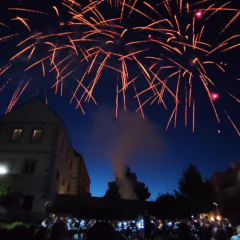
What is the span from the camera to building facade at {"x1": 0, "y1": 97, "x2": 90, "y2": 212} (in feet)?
74.9

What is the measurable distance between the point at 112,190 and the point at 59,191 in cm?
3858

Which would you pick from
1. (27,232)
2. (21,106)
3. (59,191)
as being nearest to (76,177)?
(59,191)

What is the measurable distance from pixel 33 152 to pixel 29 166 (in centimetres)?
156

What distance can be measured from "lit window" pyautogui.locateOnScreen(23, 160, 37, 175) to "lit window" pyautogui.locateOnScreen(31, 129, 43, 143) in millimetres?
2432

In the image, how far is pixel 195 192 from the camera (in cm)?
4409

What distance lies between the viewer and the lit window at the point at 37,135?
25.5 metres

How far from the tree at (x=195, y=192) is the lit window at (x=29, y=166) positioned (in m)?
30.6

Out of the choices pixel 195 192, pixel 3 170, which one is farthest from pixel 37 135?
pixel 195 192

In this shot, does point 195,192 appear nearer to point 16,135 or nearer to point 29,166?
point 29,166

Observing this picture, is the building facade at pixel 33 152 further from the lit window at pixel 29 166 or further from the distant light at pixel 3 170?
the distant light at pixel 3 170

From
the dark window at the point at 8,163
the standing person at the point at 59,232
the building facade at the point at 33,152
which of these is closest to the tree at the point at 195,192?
the building facade at the point at 33,152

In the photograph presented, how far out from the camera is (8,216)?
21000 mm

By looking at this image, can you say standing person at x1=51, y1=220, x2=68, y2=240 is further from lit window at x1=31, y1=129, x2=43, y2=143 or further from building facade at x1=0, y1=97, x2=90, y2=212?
lit window at x1=31, y1=129, x2=43, y2=143

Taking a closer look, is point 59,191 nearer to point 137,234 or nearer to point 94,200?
point 94,200
